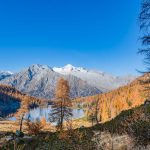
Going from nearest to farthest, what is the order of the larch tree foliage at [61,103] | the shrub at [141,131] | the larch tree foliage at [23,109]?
the shrub at [141,131] < the larch tree foliage at [61,103] < the larch tree foliage at [23,109]

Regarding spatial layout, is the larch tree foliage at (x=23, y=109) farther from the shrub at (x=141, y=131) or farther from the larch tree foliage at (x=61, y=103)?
the shrub at (x=141, y=131)

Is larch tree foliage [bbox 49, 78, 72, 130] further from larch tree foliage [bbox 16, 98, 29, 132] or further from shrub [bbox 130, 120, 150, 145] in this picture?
shrub [bbox 130, 120, 150, 145]

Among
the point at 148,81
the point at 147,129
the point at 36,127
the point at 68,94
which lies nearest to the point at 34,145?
the point at 36,127

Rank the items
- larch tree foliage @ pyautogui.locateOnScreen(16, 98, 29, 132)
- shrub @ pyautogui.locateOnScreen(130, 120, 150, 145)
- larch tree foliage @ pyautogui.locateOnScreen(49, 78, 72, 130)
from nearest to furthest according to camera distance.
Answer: shrub @ pyautogui.locateOnScreen(130, 120, 150, 145) → larch tree foliage @ pyautogui.locateOnScreen(49, 78, 72, 130) → larch tree foliage @ pyautogui.locateOnScreen(16, 98, 29, 132)

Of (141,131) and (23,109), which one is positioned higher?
(23,109)

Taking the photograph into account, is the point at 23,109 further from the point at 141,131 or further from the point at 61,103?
the point at 141,131

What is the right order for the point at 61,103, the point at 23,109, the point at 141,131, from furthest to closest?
the point at 23,109, the point at 61,103, the point at 141,131

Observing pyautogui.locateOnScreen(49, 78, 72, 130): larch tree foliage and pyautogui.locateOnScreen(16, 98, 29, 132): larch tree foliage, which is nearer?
pyautogui.locateOnScreen(49, 78, 72, 130): larch tree foliage

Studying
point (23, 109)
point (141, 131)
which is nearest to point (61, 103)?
point (23, 109)

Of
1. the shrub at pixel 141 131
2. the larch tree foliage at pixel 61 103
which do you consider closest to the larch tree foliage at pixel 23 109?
the larch tree foliage at pixel 61 103

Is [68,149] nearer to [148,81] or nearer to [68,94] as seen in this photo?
[148,81]

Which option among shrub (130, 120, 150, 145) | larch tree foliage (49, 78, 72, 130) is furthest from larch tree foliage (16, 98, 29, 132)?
shrub (130, 120, 150, 145)

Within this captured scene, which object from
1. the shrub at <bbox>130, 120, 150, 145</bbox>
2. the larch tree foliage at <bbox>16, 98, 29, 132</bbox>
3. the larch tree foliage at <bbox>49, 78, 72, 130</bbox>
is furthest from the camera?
the larch tree foliage at <bbox>16, 98, 29, 132</bbox>

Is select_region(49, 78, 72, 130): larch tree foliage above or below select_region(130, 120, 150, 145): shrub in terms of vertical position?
above
